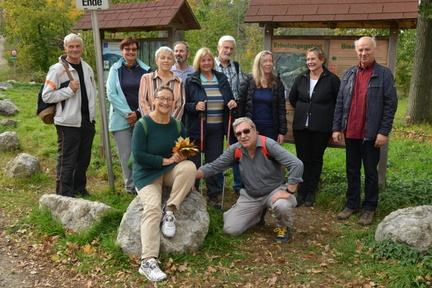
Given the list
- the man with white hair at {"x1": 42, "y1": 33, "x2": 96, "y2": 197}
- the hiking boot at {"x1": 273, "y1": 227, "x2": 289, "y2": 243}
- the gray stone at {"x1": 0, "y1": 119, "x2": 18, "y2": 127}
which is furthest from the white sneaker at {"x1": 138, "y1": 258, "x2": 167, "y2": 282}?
the gray stone at {"x1": 0, "y1": 119, "x2": 18, "y2": 127}

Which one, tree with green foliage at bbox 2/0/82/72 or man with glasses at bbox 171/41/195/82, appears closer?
man with glasses at bbox 171/41/195/82

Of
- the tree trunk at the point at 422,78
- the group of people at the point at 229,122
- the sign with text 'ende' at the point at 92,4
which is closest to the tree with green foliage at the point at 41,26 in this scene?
the tree trunk at the point at 422,78

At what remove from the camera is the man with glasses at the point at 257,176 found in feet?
15.3

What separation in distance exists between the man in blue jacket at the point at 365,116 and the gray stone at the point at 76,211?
319 centimetres

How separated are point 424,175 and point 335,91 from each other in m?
2.83

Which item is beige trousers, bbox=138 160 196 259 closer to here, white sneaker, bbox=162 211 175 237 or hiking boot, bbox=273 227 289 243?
white sneaker, bbox=162 211 175 237

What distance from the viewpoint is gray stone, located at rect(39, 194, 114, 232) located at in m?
4.91

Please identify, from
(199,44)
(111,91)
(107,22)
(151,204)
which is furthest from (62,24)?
(151,204)

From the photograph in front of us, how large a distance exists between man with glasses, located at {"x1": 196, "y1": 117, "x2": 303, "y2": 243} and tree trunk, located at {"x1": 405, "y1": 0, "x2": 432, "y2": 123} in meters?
9.11

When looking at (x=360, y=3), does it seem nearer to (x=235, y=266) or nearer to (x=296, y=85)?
(x=296, y=85)

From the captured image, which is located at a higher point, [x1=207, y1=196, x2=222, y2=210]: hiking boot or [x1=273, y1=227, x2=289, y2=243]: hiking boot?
[x1=207, y1=196, x2=222, y2=210]: hiking boot

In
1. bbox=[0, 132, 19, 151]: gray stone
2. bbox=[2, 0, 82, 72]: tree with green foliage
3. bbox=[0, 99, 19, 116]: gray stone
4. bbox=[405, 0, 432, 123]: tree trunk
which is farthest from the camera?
bbox=[2, 0, 82, 72]: tree with green foliage

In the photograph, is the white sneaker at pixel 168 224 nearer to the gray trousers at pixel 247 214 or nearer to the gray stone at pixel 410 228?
the gray trousers at pixel 247 214

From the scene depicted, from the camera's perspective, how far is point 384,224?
4.64 metres
